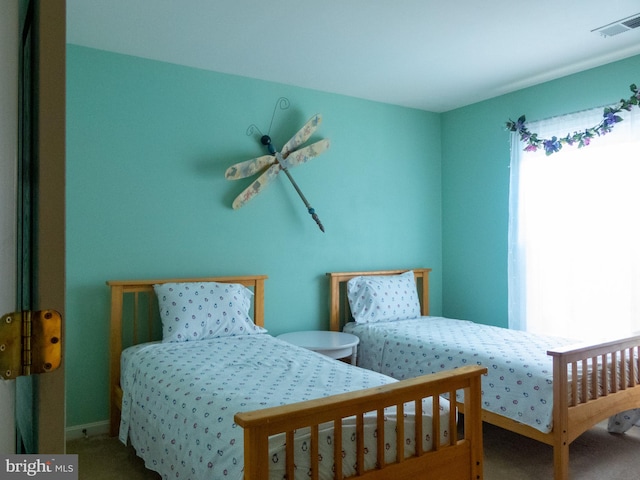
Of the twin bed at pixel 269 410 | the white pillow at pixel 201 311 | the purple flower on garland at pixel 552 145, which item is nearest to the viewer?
the twin bed at pixel 269 410

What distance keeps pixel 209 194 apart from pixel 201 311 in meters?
0.80

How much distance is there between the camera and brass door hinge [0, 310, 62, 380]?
682 millimetres

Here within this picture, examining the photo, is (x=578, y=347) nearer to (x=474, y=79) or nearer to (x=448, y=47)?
(x=448, y=47)

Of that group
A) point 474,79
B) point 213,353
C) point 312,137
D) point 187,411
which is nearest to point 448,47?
point 474,79

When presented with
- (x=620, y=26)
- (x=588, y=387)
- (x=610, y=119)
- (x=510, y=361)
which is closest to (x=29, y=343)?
(x=510, y=361)

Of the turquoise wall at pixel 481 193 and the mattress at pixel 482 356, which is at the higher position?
the turquoise wall at pixel 481 193

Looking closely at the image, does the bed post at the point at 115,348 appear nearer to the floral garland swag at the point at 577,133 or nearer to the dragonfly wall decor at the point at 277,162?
the dragonfly wall decor at the point at 277,162

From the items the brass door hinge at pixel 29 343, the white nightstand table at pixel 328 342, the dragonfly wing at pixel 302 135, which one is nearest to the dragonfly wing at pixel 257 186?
the dragonfly wing at pixel 302 135

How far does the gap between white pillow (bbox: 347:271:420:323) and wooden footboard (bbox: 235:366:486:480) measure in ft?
5.75

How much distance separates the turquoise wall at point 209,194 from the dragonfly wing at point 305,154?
0.37 feet

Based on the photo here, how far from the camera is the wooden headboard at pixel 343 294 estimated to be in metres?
3.67

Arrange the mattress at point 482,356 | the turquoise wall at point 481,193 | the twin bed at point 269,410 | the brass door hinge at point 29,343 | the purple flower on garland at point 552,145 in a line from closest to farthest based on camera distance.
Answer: the brass door hinge at point 29,343
the twin bed at point 269,410
the mattress at point 482,356
the purple flower on garland at point 552,145
the turquoise wall at point 481,193

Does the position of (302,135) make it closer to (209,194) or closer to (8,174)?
(209,194)

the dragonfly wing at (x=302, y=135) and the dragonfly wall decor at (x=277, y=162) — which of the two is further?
the dragonfly wing at (x=302, y=135)
